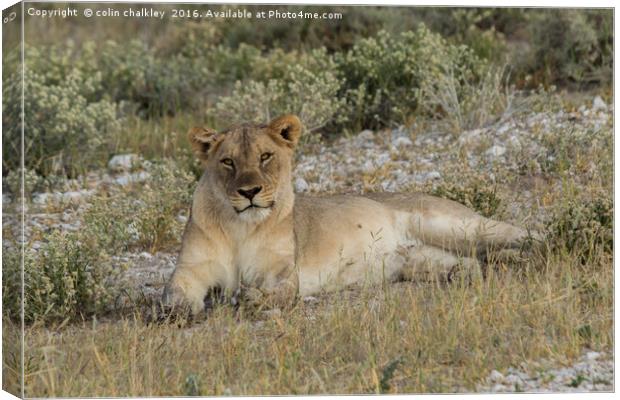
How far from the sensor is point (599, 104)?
811 centimetres

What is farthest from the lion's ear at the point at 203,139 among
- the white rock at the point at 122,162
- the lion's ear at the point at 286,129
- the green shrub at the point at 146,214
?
the white rock at the point at 122,162

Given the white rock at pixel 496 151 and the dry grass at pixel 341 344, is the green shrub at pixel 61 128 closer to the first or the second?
the white rock at pixel 496 151

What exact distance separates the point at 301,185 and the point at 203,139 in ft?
6.29

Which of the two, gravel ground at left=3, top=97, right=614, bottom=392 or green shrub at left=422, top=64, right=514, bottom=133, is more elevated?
green shrub at left=422, top=64, right=514, bottom=133

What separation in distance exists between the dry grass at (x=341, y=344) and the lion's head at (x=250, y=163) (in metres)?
0.48

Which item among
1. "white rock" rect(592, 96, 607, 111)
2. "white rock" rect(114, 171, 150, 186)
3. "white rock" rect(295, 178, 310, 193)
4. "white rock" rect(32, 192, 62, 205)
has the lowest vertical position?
"white rock" rect(32, 192, 62, 205)

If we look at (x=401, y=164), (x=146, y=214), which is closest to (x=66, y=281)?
(x=146, y=214)

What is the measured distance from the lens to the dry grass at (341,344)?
5512mm

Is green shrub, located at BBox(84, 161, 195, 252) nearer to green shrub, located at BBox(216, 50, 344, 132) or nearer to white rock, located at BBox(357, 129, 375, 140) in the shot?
green shrub, located at BBox(216, 50, 344, 132)

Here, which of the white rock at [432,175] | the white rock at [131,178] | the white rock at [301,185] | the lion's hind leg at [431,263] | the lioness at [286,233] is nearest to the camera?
the lioness at [286,233]

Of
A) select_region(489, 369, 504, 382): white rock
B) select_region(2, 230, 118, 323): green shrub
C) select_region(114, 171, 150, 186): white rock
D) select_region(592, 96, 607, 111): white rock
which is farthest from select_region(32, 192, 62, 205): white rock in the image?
select_region(489, 369, 504, 382): white rock

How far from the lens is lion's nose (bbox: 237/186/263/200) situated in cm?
622

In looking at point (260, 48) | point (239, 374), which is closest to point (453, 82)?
point (260, 48)

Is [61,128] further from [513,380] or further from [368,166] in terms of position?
[513,380]
